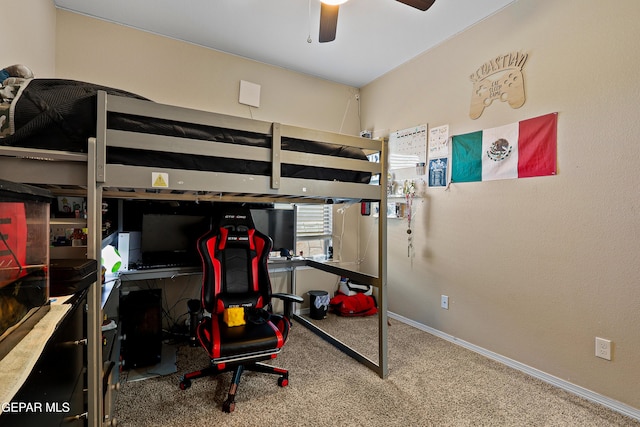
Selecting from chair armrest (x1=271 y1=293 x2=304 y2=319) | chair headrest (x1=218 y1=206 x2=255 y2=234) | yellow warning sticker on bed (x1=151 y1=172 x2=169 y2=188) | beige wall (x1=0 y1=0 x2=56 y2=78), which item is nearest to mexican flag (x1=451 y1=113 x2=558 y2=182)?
chair armrest (x1=271 y1=293 x2=304 y2=319)

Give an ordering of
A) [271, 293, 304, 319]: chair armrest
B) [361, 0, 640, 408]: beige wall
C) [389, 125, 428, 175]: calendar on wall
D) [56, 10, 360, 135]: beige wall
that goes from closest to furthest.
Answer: [361, 0, 640, 408]: beige wall → [271, 293, 304, 319]: chair armrest → [56, 10, 360, 135]: beige wall → [389, 125, 428, 175]: calendar on wall

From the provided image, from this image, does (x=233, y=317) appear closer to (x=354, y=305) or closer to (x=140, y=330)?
(x=140, y=330)

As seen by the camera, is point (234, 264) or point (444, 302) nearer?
point (234, 264)

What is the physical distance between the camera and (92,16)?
2619 millimetres

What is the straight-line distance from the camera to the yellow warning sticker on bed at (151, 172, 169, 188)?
1505mm

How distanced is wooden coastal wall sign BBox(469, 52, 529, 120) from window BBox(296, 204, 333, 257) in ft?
6.35

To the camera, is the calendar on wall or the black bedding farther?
the calendar on wall

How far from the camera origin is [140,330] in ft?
7.37

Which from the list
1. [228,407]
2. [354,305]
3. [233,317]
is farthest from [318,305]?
[228,407]

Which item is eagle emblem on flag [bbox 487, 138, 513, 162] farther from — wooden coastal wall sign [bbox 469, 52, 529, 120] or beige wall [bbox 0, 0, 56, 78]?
beige wall [bbox 0, 0, 56, 78]

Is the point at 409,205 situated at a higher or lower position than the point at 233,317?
higher

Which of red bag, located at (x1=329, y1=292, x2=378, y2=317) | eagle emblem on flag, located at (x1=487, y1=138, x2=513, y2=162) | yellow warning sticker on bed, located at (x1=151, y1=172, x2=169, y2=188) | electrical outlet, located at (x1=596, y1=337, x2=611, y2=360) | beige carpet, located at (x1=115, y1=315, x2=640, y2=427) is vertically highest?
eagle emblem on flag, located at (x1=487, y1=138, x2=513, y2=162)

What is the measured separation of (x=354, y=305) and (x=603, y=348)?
210 cm

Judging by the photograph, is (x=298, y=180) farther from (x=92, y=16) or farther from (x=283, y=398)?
(x=92, y=16)
